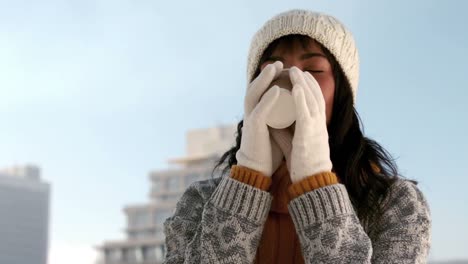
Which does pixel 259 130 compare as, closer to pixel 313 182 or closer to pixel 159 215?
pixel 313 182

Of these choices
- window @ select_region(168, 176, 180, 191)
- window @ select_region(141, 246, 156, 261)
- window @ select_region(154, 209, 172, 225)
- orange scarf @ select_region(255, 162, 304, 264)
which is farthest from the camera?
A: window @ select_region(168, 176, 180, 191)

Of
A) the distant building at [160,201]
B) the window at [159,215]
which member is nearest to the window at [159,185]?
the distant building at [160,201]

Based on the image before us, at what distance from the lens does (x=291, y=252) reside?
1.00m

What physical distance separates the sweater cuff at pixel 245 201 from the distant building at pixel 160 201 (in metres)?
26.7

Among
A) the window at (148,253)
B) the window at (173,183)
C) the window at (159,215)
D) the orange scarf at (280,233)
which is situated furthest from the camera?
the window at (173,183)

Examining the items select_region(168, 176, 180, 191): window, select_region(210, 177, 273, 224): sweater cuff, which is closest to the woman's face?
select_region(210, 177, 273, 224): sweater cuff

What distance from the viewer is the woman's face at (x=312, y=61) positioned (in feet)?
3.49

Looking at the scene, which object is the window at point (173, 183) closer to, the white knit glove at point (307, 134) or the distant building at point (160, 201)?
the distant building at point (160, 201)

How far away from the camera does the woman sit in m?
0.92

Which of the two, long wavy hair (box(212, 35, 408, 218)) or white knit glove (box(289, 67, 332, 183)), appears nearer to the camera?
white knit glove (box(289, 67, 332, 183))

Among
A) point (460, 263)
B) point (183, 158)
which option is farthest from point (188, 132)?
point (460, 263)

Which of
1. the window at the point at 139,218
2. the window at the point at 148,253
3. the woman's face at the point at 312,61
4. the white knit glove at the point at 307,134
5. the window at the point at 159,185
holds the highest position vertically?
the woman's face at the point at 312,61

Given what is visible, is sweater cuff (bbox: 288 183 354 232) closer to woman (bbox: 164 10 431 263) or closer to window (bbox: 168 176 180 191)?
woman (bbox: 164 10 431 263)

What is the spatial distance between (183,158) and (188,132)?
4413mm
